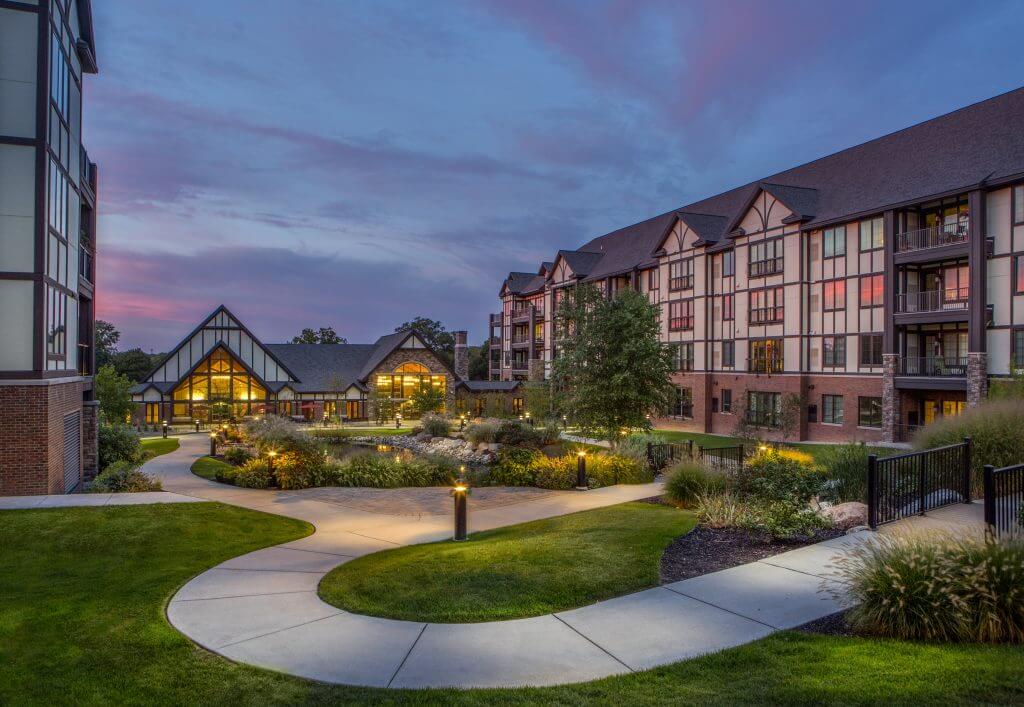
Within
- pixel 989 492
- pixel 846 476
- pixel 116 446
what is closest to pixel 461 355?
pixel 116 446

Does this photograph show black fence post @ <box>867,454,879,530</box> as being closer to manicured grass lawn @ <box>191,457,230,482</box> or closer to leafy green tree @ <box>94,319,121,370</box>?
manicured grass lawn @ <box>191,457,230,482</box>

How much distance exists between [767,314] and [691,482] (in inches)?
980

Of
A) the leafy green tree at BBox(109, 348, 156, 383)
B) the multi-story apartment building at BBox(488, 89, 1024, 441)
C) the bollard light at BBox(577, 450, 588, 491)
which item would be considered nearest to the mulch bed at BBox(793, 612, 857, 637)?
the bollard light at BBox(577, 450, 588, 491)

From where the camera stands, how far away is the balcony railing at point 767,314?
34875 millimetres

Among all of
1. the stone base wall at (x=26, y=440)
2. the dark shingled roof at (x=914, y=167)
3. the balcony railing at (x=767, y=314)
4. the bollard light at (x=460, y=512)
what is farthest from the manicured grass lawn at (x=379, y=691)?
the balcony railing at (x=767, y=314)

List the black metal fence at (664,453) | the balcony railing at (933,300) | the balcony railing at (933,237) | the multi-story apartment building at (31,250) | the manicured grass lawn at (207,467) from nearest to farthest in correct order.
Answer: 1. the multi-story apartment building at (31,250)
2. the black metal fence at (664,453)
3. the manicured grass lawn at (207,467)
4. the balcony railing at (933,237)
5. the balcony railing at (933,300)

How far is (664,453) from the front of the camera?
21.0 meters

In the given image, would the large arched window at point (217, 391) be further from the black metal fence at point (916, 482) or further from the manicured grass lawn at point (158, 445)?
the black metal fence at point (916, 482)

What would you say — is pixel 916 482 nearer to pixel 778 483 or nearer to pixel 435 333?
pixel 778 483

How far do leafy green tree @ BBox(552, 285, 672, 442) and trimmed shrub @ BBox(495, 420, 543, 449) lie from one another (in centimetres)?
426

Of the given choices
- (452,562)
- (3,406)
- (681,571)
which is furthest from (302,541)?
(3,406)

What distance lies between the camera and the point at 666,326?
43.6 m

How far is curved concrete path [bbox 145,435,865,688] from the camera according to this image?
18.2 ft

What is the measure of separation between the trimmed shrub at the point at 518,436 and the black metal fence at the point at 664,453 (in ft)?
20.9
